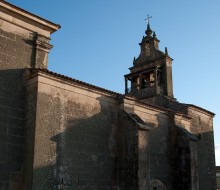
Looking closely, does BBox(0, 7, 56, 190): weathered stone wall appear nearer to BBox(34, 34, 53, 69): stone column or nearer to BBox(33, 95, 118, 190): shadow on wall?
BBox(34, 34, 53, 69): stone column

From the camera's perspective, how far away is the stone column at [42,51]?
38.8ft

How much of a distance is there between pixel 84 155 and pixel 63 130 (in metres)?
1.33

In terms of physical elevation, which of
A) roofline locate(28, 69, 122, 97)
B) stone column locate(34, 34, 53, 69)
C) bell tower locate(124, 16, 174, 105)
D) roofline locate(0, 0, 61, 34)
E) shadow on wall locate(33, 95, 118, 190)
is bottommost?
shadow on wall locate(33, 95, 118, 190)

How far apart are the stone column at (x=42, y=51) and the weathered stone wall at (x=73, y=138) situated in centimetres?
117

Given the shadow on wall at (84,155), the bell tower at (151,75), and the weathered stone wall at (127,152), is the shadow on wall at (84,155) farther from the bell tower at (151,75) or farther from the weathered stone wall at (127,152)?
the bell tower at (151,75)

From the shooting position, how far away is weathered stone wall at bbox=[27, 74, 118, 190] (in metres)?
10.4

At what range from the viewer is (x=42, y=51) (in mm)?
12016

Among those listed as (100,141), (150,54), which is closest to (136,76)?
(150,54)

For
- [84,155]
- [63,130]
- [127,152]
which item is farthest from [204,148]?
[63,130]

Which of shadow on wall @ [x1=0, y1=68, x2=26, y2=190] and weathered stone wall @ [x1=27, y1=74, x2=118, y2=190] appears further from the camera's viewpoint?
weathered stone wall @ [x1=27, y1=74, x2=118, y2=190]

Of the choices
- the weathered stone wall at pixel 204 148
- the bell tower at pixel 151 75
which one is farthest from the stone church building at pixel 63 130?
the bell tower at pixel 151 75

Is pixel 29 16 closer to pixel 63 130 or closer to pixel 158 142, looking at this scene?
pixel 63 130

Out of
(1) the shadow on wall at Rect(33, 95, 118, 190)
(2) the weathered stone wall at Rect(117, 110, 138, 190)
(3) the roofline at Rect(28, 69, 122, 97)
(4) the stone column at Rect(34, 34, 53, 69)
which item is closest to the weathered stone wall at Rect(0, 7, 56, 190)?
(4) the stone column at Rect(34, 34, 53, 69)

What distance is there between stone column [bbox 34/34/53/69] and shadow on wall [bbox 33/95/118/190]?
2048 mm
